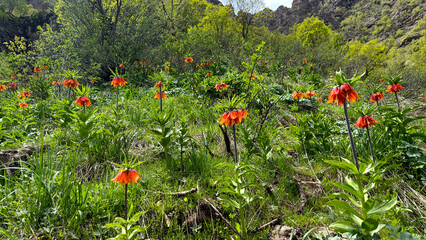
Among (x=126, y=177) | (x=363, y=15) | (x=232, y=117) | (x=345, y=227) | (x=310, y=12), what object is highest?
(x=310, y=12)

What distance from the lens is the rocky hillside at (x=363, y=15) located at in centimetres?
3434

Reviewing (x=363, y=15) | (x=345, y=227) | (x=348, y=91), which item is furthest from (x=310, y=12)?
(x=345, y=227)

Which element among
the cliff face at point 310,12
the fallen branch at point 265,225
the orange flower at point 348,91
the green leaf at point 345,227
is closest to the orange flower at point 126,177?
the fallen branch at point 265,225

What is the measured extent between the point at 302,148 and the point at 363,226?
1865 mm

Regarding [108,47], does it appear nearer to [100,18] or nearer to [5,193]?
[100,18]

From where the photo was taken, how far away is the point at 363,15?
153 ft

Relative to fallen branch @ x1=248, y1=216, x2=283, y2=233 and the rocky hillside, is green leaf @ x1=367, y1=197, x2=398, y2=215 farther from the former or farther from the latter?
the rocky hillside

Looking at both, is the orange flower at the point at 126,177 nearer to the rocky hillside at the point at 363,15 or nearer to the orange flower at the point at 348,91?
the orange flower at the point at 348,91

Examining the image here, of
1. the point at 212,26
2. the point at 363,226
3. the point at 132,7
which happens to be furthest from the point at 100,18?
the point at 212,26

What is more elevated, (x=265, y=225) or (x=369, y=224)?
(x=369, y=224)

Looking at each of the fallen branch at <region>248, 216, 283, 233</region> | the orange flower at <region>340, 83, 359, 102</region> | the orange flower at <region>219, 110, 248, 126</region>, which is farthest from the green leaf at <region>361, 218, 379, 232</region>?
the orange flower at <region>219, 110, 248, 126</region>

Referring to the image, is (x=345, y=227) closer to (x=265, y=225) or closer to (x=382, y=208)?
(x=382, y=208)

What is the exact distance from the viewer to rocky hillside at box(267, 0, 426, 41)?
113ft

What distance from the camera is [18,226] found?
1415mm
